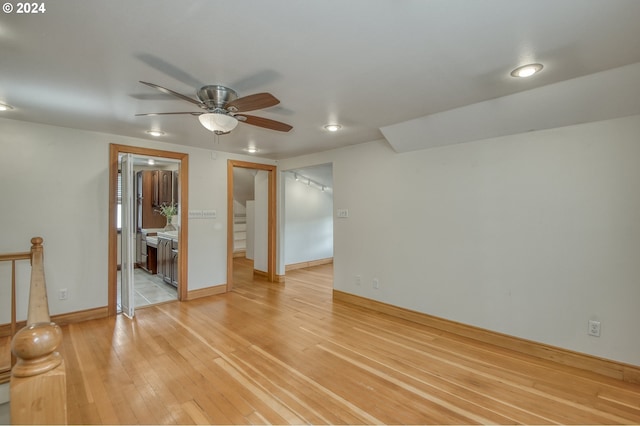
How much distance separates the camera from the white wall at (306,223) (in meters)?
6.31

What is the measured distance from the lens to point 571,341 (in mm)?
2572

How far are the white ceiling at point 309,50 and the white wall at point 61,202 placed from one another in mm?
697

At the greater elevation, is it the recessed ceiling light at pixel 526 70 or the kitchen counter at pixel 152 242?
the recessed ceiling light at pixel 526 70

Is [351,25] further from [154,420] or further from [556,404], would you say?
[556,404]

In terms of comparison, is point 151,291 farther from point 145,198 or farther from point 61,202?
point 145,198

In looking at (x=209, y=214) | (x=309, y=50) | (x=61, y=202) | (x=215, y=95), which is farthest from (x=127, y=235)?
(x=309, y=50)

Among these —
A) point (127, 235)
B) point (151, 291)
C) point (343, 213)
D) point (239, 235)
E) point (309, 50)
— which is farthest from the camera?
point (239, 235)

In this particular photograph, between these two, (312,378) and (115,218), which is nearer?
A: (312,378)

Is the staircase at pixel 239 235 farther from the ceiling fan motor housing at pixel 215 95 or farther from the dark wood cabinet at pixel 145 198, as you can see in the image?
the ceiling fan motor housing at pixel 215 95

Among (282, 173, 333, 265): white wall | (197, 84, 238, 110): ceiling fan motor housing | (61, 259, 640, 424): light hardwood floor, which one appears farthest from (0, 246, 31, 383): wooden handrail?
(282, 173, 333, 265): white wall

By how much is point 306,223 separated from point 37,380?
238 inches

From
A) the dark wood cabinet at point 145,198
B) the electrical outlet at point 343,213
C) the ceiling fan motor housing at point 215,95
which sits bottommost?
the electrical outlet at point 343,213

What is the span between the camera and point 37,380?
0.64 metres

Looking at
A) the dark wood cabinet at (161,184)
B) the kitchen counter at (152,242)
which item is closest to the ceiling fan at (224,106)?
the kitchen counter at (152,242)
